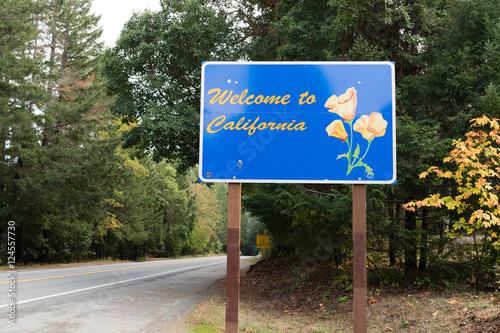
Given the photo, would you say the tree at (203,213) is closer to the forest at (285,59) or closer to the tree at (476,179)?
the forest at (285,59)

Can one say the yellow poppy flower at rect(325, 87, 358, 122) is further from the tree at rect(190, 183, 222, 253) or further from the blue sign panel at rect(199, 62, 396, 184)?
the tree at rect(190, 183, 222, 253)

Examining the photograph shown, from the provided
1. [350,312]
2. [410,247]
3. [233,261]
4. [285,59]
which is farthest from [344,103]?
[285,59]

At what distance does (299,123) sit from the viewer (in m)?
5.09

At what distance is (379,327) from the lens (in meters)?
7.22

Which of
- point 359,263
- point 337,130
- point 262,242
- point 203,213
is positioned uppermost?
point 337,130

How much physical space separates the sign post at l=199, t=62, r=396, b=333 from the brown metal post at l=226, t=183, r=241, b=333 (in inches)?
0.5

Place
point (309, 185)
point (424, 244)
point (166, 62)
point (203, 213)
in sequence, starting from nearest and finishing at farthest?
point (424, 244)
point (309, 185)
point (166, 62)
point (203, 213)

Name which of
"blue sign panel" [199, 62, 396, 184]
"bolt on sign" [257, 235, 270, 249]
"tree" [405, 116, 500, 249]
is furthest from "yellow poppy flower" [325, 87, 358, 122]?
"bolt on sign" [257, 235, 270, 249]

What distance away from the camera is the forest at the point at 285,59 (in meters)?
7.90

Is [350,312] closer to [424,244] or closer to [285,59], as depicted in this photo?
[424,244]

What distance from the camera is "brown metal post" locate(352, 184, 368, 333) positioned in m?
4.83

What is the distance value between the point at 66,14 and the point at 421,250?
26.8 metres

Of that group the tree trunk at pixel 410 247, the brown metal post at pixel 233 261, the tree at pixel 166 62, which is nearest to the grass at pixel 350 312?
→ the tree trunk at pixel 410 247

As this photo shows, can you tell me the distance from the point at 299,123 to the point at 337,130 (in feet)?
1.60
